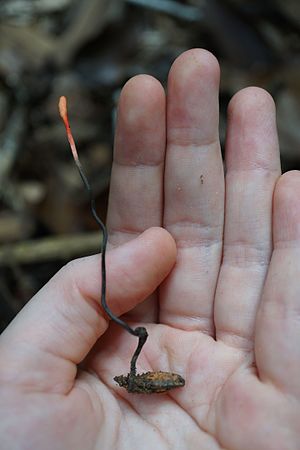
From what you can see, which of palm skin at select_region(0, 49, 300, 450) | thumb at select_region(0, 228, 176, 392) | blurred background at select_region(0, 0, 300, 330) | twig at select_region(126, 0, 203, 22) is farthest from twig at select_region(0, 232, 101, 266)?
twig at select_region(126, 0, 203, 22)

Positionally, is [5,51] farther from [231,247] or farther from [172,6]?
[231,247]

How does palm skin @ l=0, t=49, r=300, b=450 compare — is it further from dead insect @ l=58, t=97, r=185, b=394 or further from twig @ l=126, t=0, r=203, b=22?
twig @ l=126, t=0, r=203, b=22

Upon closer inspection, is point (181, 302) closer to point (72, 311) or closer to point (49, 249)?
point (72, 311)

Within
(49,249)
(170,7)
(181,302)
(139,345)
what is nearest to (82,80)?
(170,7)

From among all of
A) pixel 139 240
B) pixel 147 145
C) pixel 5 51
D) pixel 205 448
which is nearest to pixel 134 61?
pixel 5 51

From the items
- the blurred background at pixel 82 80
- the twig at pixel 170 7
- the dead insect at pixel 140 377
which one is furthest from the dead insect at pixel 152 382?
the twig at pixel 170 7
